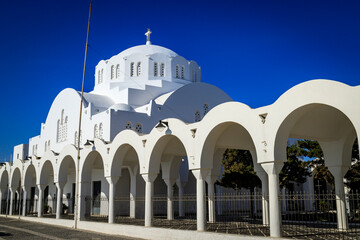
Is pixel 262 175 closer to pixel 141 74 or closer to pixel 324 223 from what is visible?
pixel 324 223

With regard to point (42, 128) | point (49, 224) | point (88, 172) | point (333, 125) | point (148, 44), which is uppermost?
point (148, 44)

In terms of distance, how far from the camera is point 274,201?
984cm

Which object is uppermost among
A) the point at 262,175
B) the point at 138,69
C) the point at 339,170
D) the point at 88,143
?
the point at 138,69

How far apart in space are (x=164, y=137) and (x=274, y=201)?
544cm

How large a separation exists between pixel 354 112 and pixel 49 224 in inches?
679

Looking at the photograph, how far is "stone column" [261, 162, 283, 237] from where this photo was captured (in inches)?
381

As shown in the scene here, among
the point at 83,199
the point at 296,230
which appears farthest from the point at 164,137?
the point at 83,199

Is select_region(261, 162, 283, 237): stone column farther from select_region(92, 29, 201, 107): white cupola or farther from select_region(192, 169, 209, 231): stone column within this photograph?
select_region(92, 29, 201, 107): white cupola

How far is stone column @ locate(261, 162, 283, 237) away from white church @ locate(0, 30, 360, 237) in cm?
3

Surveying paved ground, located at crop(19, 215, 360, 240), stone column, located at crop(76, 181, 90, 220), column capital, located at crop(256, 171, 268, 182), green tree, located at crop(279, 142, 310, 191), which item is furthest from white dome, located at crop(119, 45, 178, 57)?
paved ground, located at crop(19, 215, 360, 240)

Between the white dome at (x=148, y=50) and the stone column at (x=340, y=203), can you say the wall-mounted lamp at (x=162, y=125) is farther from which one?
the white dome at (x=148, y=50)

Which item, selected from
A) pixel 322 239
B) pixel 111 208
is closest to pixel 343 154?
pixel 322 239

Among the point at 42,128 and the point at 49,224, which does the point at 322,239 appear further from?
the point at 42,128

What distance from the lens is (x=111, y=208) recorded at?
16125 millimetres
